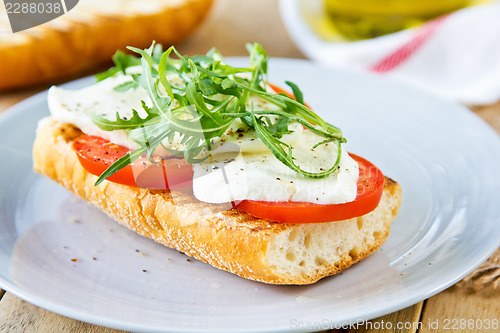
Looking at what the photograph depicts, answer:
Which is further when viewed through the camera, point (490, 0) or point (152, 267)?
A: point (490, 0)

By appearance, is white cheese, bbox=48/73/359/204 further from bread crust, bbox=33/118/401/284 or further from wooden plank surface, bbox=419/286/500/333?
wooden plank surface, bbox=419/286/500/333

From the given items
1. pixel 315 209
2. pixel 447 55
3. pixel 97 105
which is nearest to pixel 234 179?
pixel 315 209

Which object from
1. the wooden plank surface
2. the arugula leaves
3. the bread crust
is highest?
the arugula leaves

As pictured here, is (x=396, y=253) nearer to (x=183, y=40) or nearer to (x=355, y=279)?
(x=355, y=279)

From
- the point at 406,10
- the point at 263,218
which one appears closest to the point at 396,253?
the point at 263,218

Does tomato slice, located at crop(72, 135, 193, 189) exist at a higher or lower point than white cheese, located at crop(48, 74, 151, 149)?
lower

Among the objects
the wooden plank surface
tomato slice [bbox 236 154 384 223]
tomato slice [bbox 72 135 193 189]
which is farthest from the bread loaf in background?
the wooden plank surface
